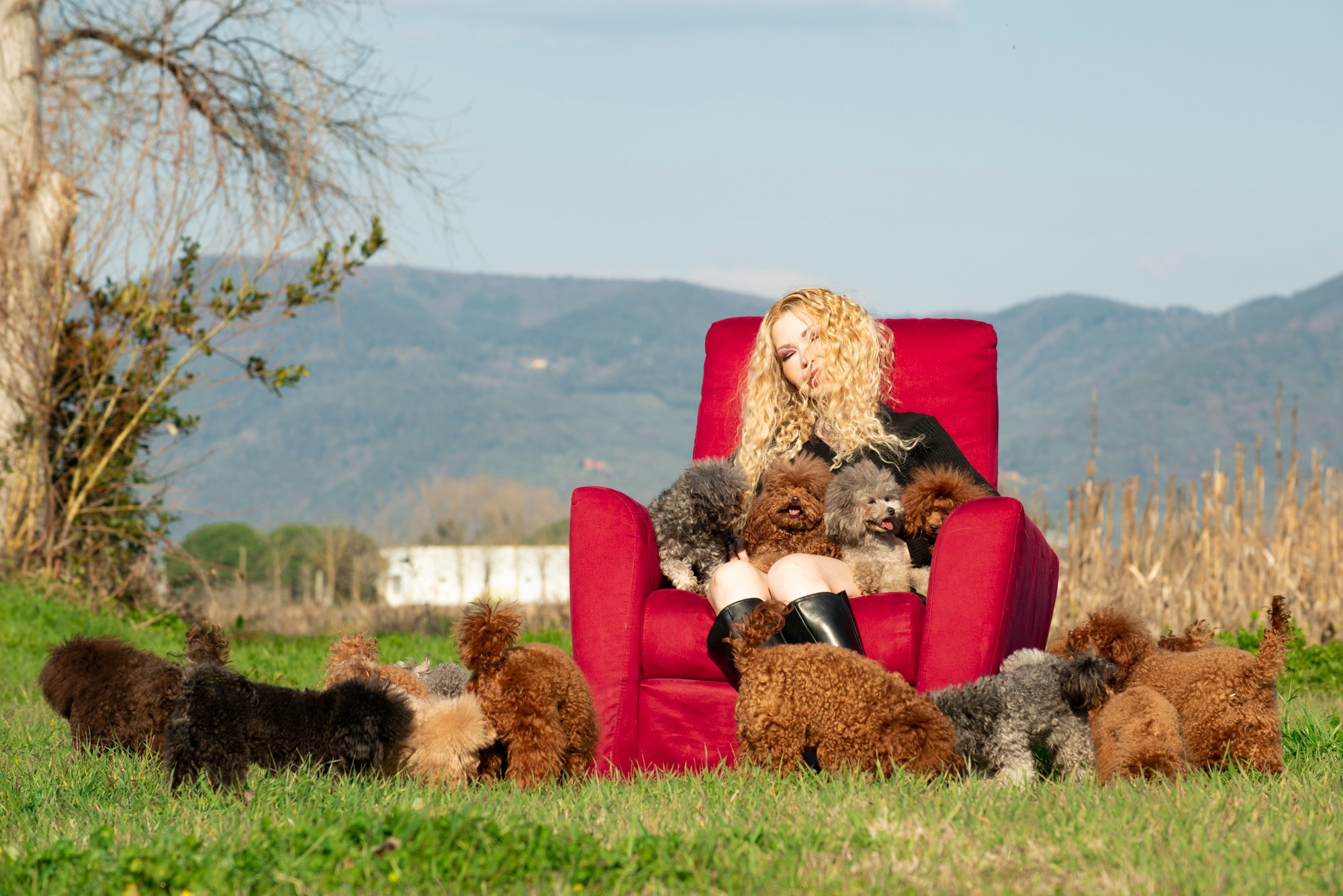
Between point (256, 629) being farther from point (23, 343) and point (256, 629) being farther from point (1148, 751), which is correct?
point (1148, 751)

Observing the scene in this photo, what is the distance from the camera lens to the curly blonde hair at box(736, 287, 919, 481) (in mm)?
4465

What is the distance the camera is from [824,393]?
15.0 ft

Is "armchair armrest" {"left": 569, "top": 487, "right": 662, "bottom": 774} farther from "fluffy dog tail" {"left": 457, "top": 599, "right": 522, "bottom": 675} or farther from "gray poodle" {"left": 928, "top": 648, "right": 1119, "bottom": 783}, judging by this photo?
"gray poodle" {"left": 928, "top": 648, "right": 1119, "bottom": 783}

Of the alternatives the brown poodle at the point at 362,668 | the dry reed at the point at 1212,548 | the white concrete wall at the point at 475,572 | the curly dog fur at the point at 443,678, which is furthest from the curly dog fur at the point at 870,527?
the white concrete wall at the point at 475,572

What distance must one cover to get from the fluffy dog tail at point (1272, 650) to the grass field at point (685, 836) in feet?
1.00

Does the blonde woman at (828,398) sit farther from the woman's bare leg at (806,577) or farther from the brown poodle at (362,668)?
the brown poodle at (362,668)

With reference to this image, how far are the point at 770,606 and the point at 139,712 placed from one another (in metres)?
2.21

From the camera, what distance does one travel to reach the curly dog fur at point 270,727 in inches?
120

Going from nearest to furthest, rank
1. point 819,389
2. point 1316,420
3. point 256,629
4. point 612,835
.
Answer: point 612,835 → point 819,389 → point 256,629 → point 1316,420

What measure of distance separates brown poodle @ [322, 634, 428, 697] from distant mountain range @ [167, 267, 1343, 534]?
252 ft

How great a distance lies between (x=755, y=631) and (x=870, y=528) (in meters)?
0.78

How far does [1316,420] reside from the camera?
340 ft

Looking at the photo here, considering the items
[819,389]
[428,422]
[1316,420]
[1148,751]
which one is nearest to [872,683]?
[1148,751]

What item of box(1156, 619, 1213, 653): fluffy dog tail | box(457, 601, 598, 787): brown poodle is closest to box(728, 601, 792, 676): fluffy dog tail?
box(457, 601, 598, 787): brown poodle
